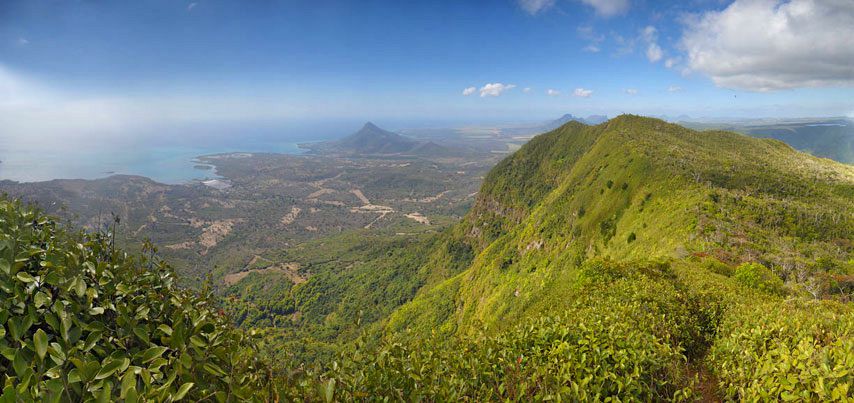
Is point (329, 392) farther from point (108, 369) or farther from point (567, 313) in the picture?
point (567, 313)

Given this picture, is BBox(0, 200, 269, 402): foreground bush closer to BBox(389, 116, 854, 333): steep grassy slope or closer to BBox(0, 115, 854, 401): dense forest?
BBox(0, 115, 854, 401): dense forest

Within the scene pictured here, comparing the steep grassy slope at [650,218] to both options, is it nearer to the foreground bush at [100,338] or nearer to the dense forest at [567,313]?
the dense forest at [567,313]

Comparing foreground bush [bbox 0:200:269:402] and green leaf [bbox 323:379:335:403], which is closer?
foreground bush [bbox 0:200:269:402]

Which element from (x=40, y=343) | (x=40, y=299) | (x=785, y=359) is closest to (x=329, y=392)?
(x=40, y=343)

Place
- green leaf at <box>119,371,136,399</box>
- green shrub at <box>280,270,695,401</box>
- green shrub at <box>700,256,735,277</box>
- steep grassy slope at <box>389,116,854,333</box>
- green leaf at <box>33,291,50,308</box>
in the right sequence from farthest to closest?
1. steep grassy slope at <box>389,116,854,333</box>
2. green shrub at <box>700,256,735,277</box>
3. green shrub at <box>280,270,695,401</box>
4. green leaf at <box>33,291,50,308</box>
5. green leaf at <box>119,371,136,399</box>

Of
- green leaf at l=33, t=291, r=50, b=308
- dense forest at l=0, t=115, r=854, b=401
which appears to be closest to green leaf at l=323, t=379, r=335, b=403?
dense forest at l=0, t=115, r=854, b=401

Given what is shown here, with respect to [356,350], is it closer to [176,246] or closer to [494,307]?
[494,307]

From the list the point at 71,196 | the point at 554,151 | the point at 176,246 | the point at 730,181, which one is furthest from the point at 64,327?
the point at 71,196
